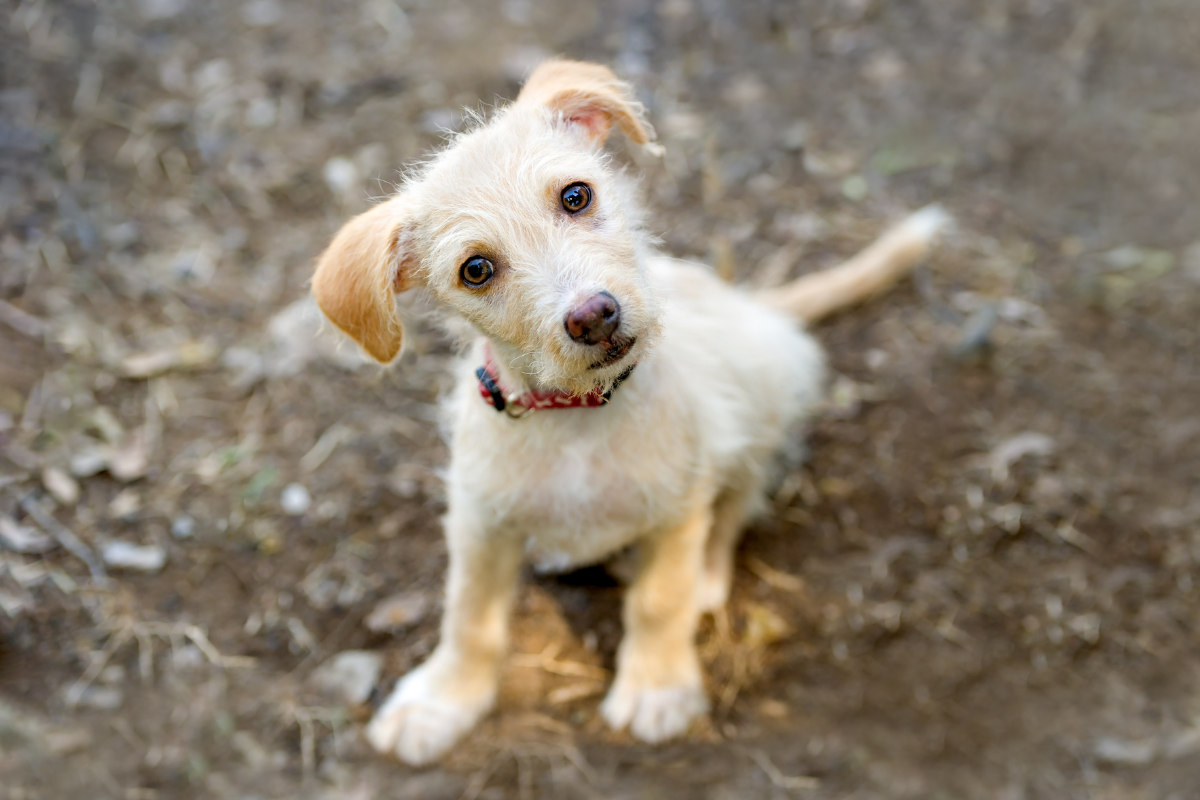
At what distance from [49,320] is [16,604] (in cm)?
172

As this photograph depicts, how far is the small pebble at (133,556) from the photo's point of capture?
3.89 metres

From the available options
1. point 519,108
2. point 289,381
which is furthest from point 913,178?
point 289,381

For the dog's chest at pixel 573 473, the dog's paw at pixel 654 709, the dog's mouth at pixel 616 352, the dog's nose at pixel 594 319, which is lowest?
the dog's paw at pixel 654 709

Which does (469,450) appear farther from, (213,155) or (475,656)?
(213,155)

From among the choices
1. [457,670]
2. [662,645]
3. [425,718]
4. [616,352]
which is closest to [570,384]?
[616,352]

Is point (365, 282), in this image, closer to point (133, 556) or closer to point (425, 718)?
point (425, 718)

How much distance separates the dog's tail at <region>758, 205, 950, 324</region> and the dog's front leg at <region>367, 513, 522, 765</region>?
2.06m

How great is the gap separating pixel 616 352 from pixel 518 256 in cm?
39

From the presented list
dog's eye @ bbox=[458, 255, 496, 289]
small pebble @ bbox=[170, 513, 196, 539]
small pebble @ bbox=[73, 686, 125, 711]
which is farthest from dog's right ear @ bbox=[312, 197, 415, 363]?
small pebble @ bbox=[73, 686, 125, 711]

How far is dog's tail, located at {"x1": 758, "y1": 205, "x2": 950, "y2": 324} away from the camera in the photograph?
4.48 m

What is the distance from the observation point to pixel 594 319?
2330mm

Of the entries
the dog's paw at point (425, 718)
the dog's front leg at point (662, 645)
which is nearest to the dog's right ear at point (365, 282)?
the dog's front leg at point (662, 645)

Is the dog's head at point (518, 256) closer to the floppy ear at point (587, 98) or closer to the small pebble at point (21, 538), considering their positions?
the floppy ear at point (587, 98)

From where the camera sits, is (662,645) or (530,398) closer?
(530,398)
